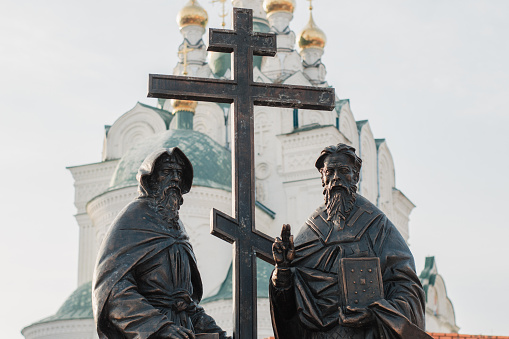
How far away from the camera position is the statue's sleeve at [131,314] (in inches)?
231

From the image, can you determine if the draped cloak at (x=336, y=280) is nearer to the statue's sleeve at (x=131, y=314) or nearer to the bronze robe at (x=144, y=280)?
the bronze robe at (x=144, y=280)

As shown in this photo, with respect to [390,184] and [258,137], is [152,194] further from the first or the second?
[390,184]

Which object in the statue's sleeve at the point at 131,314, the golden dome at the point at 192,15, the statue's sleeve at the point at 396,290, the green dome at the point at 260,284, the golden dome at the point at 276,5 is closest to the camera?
the statue's sleeve at the point at 396,290

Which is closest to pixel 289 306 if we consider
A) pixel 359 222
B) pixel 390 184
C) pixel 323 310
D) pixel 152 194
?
pixel 323 310

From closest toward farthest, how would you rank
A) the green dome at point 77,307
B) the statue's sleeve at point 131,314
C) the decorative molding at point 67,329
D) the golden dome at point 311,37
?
the statue's sleeve at point 131,314
the decorative molding at point 67,329
the green dome at point 77,307
the golden dome at point 311,37

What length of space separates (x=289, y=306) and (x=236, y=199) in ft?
2.68

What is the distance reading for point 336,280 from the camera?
6000 millimetres

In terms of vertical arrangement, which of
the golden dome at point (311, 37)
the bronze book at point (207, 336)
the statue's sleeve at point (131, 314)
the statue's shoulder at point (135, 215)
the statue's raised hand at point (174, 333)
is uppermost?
the golden dome at point (311, 37)

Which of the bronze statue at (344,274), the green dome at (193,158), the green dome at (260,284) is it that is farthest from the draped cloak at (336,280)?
the green dome at (193,158)

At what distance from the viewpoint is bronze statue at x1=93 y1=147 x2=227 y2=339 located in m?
5.92

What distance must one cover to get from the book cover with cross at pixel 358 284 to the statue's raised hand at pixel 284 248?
0.95 feet

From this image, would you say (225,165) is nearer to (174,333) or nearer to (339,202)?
(339,202)

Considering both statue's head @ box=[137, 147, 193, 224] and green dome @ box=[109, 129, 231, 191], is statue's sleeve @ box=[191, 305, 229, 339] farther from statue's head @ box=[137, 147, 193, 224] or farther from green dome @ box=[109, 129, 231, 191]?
green dome @ box=[109, 129, 231, 191]

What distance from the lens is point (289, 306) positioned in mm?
6090
